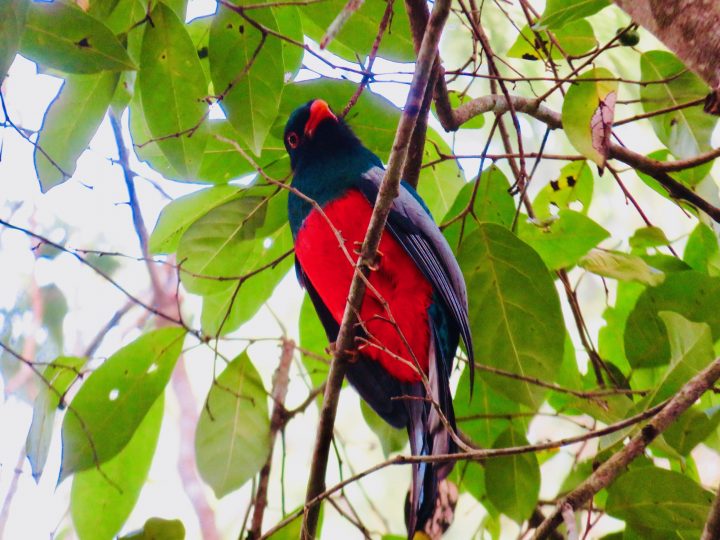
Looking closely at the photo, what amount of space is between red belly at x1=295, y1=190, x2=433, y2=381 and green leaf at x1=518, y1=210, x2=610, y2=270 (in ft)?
1.54

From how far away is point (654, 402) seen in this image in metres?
2.42

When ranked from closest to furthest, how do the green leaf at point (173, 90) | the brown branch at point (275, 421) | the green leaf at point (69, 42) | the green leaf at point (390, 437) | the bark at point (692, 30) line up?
1. the bark at point (692, 30)
2. the green leaf at point (69, 42)
3. the green leaf at point (173, 90)
4. the brown branch at point (275, 421)
5. the green leaf at point (390, 437)

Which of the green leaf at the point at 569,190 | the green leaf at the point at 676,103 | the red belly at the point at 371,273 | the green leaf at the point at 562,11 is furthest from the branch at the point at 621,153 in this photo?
the red belly at the point at 371,273

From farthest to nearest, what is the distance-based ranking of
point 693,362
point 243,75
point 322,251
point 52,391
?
point 322,251 → point 52,391 → point 243,75 → point 693,362

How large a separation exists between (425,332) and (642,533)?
42.8 inches

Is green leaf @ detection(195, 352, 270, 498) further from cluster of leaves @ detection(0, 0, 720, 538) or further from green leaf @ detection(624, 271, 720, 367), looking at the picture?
green leaf @ detection(624, 271, 720, 367)

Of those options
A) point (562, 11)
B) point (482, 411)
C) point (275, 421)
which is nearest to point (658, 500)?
point (482, 411)

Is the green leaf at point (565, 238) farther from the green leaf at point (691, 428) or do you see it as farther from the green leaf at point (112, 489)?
the green leaf at point (112, 489)

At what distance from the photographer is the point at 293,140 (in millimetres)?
3326

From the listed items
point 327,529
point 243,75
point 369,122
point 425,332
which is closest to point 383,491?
point 327,529

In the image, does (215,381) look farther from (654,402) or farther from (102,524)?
(654,402)

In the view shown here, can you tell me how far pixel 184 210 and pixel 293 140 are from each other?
53 centimetres

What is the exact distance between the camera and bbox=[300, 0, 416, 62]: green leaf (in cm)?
267

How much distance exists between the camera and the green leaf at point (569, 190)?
3182 mm
